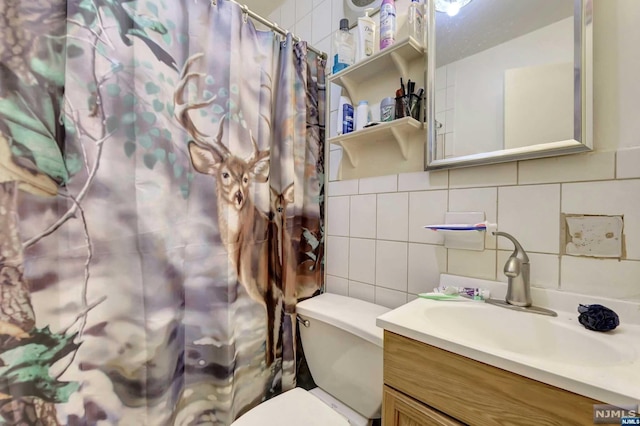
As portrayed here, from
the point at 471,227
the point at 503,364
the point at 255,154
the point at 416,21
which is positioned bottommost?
the point at 503,364

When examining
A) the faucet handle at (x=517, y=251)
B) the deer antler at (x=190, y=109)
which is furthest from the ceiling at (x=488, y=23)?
the deer antler at (x=190, y=109)

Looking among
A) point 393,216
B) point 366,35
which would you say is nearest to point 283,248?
point 393,216

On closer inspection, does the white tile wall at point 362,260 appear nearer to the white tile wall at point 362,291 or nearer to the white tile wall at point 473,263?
the white tile wall at point 362,291

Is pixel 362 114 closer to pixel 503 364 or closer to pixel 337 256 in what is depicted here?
pixel 337 256

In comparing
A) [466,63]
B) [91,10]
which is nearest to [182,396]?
[91,10]

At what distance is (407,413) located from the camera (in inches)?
24.1

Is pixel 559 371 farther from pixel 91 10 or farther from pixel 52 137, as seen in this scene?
pixel 91 10

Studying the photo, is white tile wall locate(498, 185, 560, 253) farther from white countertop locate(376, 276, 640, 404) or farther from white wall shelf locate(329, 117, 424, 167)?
white wall shelf locate(329, 117, 424, 167)

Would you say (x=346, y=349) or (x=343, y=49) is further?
(x=343, y=49)

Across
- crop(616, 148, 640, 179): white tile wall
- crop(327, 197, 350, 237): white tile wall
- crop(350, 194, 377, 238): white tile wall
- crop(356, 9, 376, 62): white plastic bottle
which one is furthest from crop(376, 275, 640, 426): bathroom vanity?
crop(356, 9, 376, 62): white plastic bottle

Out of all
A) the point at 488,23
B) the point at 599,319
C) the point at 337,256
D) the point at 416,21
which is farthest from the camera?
the point at 337,256

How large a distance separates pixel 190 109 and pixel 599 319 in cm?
127

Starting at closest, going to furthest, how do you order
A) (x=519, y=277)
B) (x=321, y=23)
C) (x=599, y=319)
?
(x=599, y=319) → (x=519, y=277) → (x=321, y=23)

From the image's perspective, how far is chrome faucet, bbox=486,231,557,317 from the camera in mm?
725
